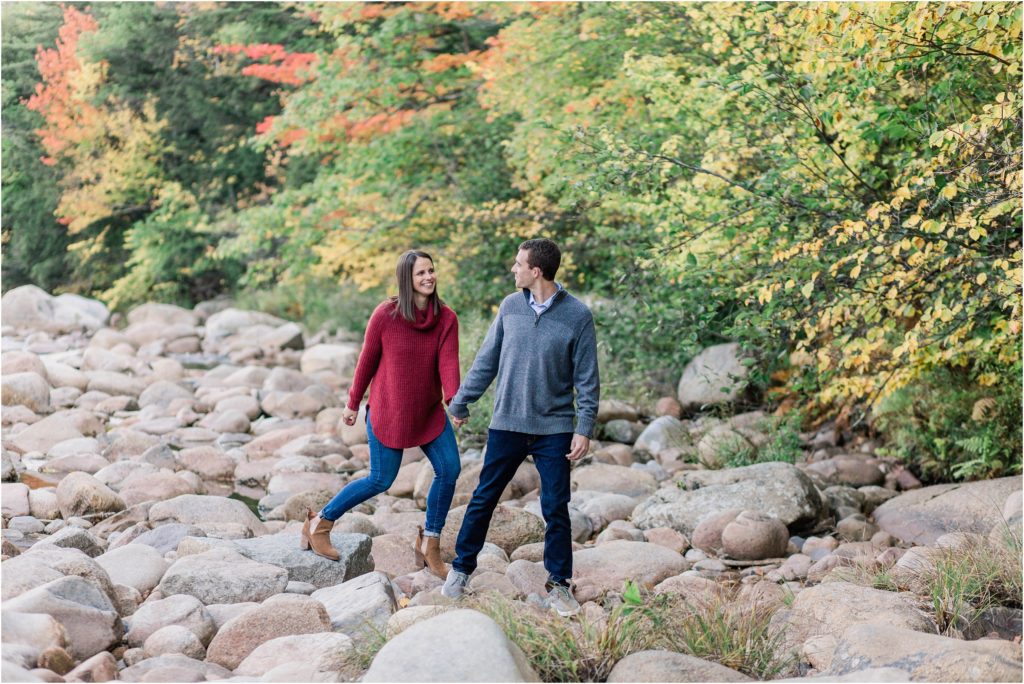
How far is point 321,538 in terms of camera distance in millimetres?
5688

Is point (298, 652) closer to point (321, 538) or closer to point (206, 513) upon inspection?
point (321, 538)

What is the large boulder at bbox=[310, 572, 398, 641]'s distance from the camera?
4845 mm

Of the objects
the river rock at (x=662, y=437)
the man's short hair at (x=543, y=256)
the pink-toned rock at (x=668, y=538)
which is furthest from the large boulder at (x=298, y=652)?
the river rock at (x=662, y=437)

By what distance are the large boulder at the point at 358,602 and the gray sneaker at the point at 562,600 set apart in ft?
2.55

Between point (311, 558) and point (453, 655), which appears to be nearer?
point (453, 655)

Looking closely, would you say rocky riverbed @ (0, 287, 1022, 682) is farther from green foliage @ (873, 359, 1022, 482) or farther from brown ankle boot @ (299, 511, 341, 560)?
green foliage @ (873, 359, 1022, 482)

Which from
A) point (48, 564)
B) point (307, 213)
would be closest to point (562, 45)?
point (307, 213)

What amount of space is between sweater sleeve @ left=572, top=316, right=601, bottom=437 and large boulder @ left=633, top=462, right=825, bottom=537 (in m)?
2.57

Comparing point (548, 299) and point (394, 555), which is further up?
point (548, 299)

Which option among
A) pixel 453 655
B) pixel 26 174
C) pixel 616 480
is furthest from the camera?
pixel 26 174

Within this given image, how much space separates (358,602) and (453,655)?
5.23ft

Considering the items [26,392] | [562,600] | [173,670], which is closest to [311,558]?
[173,670]

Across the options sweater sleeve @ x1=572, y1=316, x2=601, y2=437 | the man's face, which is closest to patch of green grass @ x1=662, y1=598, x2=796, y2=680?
sweater sleeve @ x1=572, y1=316, x2=601, y2=437

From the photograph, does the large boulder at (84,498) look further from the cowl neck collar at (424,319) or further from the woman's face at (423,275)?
the woman's face at (423,275)
